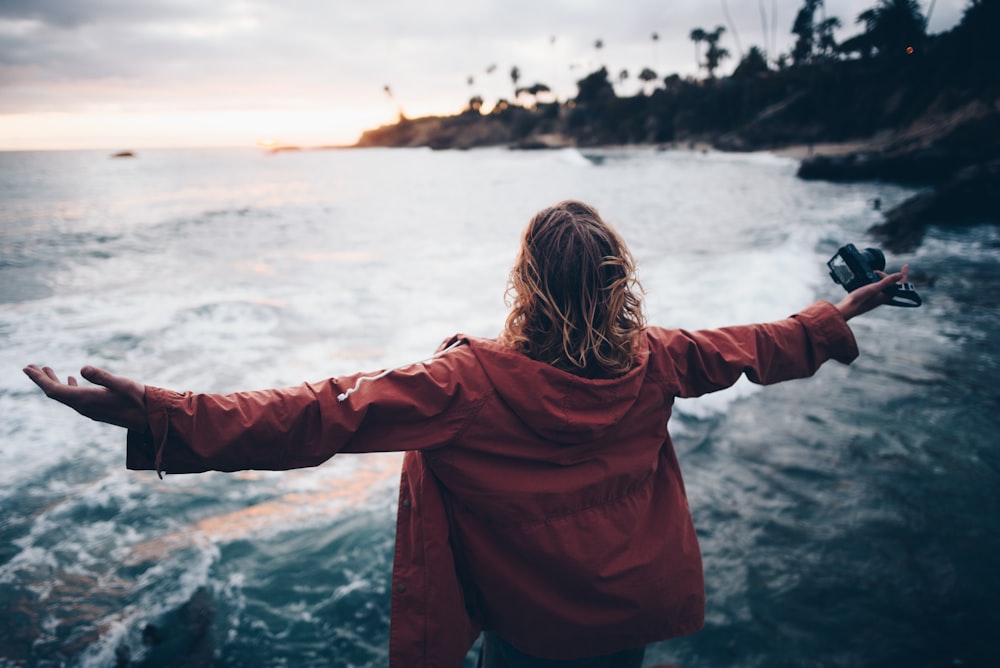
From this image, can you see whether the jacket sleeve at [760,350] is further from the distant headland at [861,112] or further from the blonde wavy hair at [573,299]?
the distant headland at [861,112]

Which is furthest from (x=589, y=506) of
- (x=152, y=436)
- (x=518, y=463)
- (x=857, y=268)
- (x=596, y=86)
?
(x=596, y=86)

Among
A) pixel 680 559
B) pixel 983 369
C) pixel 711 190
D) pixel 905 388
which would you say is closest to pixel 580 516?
pixel 680 559

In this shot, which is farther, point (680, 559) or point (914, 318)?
point (914, 318)

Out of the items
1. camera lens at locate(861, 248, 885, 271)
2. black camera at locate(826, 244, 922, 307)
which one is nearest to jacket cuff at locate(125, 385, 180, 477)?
black camera at locate(826, 244, 922, 307)

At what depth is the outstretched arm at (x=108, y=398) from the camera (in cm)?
127

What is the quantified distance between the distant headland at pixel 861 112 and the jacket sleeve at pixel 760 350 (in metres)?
14.9

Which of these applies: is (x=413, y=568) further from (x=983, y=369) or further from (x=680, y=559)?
(x=983, y=369)

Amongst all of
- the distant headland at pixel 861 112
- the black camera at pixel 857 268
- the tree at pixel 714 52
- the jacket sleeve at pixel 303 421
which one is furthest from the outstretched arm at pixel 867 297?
the tree at pixel 714 52

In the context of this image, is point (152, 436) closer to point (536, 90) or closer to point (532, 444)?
point (532, 444)

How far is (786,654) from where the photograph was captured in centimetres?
316

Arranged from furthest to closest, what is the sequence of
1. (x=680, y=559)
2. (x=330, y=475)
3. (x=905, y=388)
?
1. (x=905, y=388)
2. (x=330, y=475)
3. (x=680, y=559)

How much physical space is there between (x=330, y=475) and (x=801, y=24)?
90526 millimetres

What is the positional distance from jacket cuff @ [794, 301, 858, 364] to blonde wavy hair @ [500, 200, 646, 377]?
0.80 metres

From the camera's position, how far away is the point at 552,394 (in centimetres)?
148
